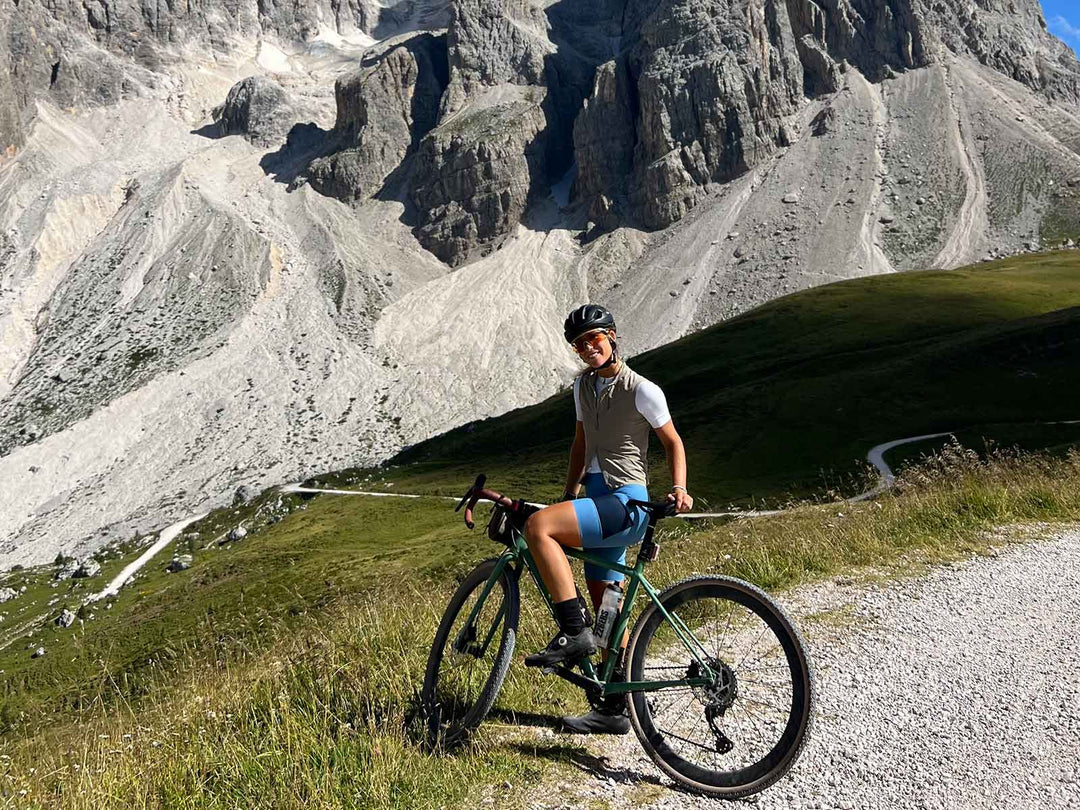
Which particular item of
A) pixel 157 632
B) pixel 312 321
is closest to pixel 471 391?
pixel 312 321

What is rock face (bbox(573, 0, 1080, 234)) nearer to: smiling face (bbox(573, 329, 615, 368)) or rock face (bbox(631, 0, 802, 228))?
rock face (bbox(631, 0, 802, 228))

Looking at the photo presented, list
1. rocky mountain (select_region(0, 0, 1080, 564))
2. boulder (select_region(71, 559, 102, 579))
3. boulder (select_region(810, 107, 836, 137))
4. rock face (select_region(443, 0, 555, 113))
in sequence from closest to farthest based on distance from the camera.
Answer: boulder (select_region(71, 559, 102, 579)), rocky mountain (select_region(0, 0, 1080, 564)), boulder (select_region(810, 107, 836, 137)), rock face (select_region(443, 0, 555, 113))

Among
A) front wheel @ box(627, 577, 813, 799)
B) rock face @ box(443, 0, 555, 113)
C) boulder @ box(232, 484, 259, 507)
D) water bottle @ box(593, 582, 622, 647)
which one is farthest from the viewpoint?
rock face @ box(443, 0, 555, 113)

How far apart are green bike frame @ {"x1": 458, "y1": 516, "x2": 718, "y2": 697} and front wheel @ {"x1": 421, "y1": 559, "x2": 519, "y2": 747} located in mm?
40

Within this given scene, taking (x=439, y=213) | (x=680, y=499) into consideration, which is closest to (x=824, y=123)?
(x=439, y=213)

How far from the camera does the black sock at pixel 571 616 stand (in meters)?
6.08

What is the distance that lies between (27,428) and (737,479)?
11412cm

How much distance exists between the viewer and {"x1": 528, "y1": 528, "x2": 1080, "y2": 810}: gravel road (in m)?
5.27

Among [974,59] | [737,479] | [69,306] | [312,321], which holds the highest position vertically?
[974,59]

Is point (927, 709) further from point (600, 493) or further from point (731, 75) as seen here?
point (731, 75)

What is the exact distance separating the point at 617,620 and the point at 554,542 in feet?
3.34

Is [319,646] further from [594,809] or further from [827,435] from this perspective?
[827,435]

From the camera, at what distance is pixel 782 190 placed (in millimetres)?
139750

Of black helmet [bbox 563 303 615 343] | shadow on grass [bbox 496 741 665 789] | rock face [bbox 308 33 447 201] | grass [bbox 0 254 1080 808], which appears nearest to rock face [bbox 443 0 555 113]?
rock face [bbox 308 33 447 201]
